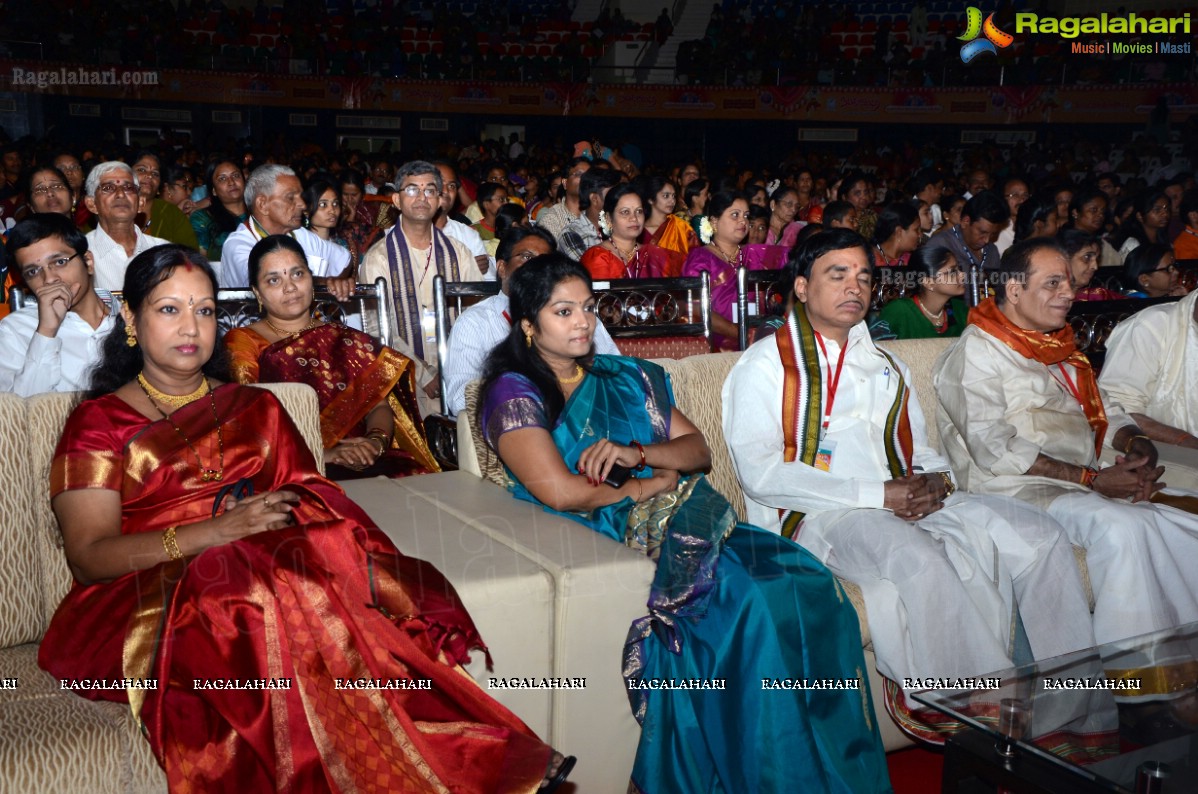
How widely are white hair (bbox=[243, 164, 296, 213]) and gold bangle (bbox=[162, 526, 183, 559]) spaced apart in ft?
7.96

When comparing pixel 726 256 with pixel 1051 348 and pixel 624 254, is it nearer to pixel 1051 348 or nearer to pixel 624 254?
pixel 624 254

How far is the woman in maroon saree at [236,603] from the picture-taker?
5.21ft

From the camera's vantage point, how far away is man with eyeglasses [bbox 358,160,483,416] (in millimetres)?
3959

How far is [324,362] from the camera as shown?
285 cm

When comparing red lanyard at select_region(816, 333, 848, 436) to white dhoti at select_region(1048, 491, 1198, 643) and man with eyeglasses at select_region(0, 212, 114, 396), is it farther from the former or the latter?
man with eyeglasses at select_region(0, 212, 114, 396)

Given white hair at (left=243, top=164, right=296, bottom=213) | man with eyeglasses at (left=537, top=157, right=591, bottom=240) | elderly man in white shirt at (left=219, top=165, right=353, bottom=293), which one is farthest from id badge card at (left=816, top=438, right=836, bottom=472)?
man with eyeglasses at (left=537, top=157, right=591, bottom=240)

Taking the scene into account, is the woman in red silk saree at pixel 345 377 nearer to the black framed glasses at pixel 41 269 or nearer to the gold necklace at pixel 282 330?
the gold necklace at pixel 282 330

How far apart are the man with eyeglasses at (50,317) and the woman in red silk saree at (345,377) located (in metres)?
0.37

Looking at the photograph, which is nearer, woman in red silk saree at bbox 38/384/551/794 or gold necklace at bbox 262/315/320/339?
woman in red silk saree at bbox 38/384/551/794

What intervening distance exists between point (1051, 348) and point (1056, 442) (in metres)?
0.27

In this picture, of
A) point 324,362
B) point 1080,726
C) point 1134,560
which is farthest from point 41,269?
point 1134,560

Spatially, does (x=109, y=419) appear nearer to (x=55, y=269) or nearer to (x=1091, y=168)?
(x=55, y=269)

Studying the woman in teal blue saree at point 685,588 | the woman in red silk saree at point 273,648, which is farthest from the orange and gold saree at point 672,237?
the woman in red silk saree at point 273,648

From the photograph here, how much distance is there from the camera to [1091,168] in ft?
42.8
